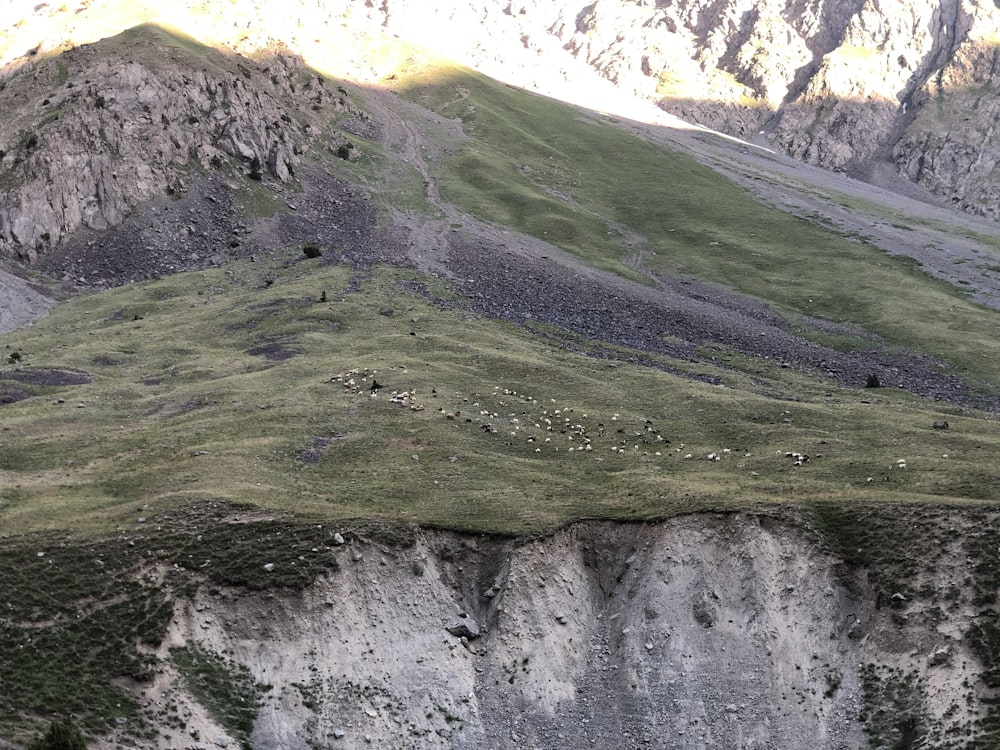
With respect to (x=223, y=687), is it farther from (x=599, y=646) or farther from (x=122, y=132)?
(x=122, y=132)

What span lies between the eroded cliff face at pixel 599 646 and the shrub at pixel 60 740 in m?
Result: 3.73

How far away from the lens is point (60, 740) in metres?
24.4

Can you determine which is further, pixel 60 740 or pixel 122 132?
pixel 122 132

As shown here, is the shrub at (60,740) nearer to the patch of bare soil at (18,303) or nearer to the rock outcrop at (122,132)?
the patch of bare soil at (18,303)

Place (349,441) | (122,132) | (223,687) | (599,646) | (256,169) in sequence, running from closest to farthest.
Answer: (223,687) < (599,646) < (349,441) < (122,132) < (256,169)

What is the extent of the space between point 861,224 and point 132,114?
454ft

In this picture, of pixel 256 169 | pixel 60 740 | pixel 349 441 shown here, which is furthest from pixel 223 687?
pixel 256 169

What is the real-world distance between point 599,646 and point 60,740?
2060 centimetres

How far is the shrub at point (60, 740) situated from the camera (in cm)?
2431

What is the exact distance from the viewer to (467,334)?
273ft

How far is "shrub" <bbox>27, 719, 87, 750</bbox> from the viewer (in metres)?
24.3

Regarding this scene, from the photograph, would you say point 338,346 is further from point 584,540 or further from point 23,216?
point 23,216

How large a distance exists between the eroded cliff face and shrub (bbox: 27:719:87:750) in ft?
12.2

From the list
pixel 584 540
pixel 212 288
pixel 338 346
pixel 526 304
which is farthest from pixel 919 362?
pixel 212 288
